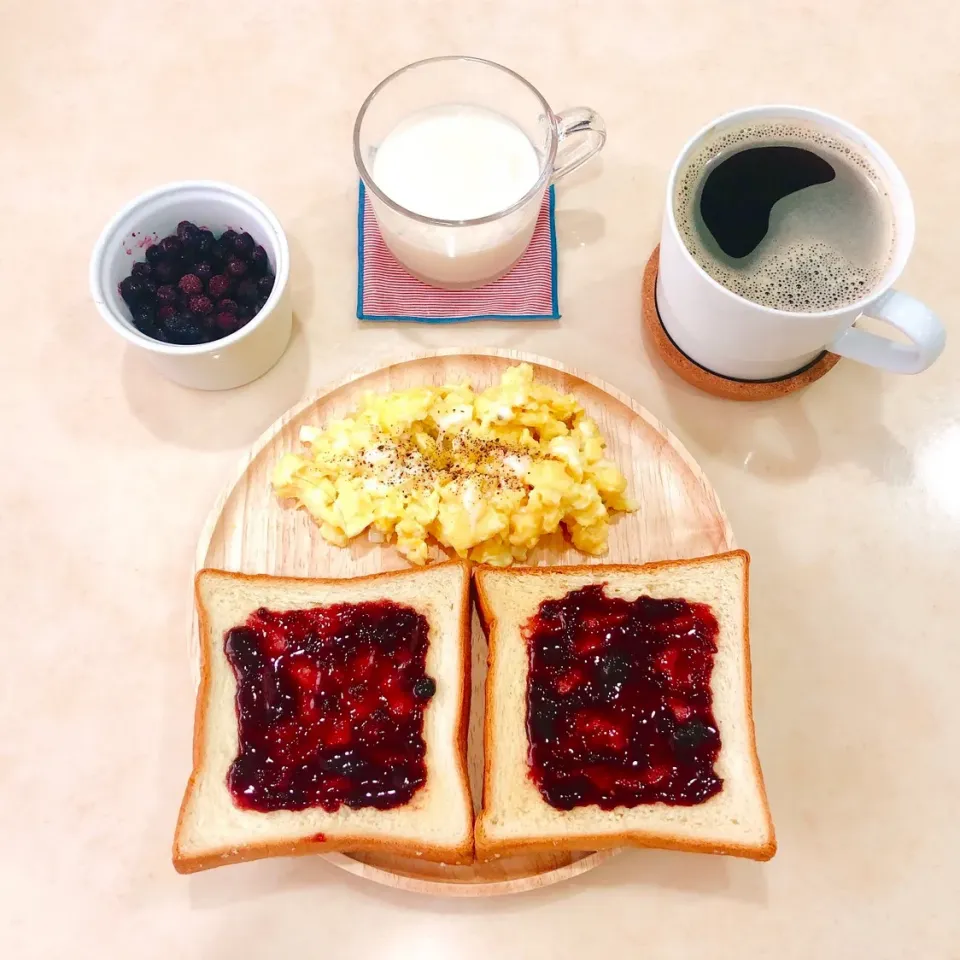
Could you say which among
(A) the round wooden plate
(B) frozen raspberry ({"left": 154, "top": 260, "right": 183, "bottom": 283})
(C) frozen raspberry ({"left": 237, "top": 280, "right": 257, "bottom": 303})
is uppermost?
(B) frozen raspberry ({"left": 154, "top": 260, "right": 183, "bottom": 283})

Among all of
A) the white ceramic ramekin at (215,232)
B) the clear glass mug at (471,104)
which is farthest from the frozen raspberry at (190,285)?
the clear glass mug at (471,104)

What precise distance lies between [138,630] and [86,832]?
392 mm

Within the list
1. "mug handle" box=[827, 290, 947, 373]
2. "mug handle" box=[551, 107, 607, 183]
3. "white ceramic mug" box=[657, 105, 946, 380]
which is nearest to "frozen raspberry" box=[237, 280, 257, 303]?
"mug handle" box=[551, 107, 607, 183]

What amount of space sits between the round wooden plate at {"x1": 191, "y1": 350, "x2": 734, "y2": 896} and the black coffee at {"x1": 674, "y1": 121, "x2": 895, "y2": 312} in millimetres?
373

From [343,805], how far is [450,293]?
108cm

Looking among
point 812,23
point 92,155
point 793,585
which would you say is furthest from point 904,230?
point 92,155

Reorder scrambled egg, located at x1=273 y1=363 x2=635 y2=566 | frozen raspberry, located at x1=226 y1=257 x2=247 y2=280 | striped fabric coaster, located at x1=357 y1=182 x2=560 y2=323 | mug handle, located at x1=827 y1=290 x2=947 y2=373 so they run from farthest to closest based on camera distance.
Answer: striped fabric coaster, located at x1=357 y1=182 x2=560 y2=323
frozen raspberry, located at x1=226 y1=257 x2=247 y2=280
scrambled egg, located at x1=273 y1=363 x2=635 y2=566
mug handle, located at x1=827 y1=290 x2=947 y2=373

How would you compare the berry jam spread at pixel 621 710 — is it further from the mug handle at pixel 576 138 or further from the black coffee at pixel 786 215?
the mug handle at pixel 576 138

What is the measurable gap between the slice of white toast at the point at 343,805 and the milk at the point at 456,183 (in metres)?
0.64

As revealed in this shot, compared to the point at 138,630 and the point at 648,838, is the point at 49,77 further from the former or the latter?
the point at 648,838

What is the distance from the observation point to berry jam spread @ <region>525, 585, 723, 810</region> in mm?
1434

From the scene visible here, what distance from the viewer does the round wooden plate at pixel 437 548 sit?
1.65m

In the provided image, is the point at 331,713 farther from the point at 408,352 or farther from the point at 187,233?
the point at 187,233

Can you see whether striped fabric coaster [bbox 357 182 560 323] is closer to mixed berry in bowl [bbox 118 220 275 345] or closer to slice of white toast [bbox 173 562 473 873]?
mixed berry in bowl [bbox 118 220 275 345]
